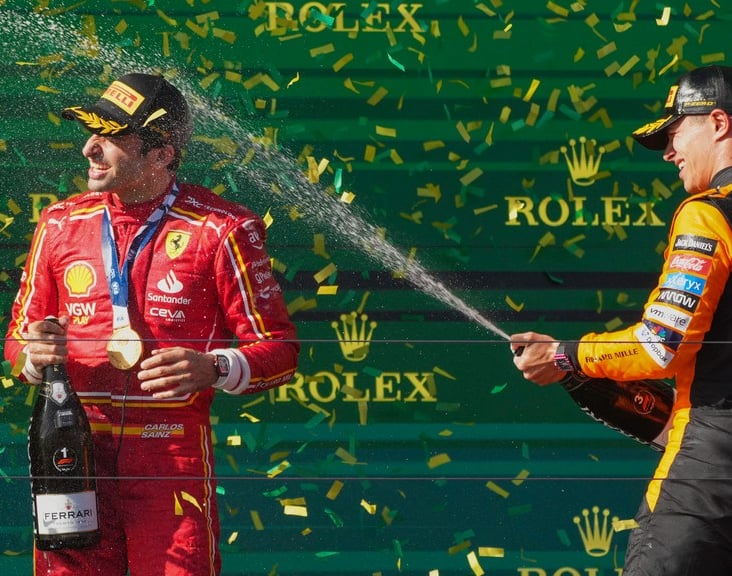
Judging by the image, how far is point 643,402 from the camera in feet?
12.2

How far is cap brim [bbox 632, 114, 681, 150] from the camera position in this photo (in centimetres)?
355

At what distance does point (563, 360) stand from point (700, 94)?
0.69 meters

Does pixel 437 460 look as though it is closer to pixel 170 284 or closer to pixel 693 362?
pixel 170 284

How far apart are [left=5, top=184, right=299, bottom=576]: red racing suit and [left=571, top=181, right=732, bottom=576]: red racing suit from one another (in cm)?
87

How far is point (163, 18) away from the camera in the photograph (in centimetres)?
421

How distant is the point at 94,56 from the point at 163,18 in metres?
0.22

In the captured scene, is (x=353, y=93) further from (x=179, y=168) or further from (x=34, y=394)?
(x=34, y=394)

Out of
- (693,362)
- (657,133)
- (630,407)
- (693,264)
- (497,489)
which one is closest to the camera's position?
(693,264)

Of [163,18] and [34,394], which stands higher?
[163,18]

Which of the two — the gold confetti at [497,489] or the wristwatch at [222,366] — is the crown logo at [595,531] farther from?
the wristwatch at [222,366]

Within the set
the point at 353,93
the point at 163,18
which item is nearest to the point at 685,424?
the point at 353,93

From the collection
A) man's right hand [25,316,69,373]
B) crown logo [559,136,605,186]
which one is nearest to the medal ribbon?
man's right hand [25,316,69,373]

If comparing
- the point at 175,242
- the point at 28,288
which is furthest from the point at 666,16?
the point at 28,288

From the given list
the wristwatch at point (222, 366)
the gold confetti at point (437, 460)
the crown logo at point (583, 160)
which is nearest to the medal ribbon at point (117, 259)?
the wristwatch at point (222, 366)
